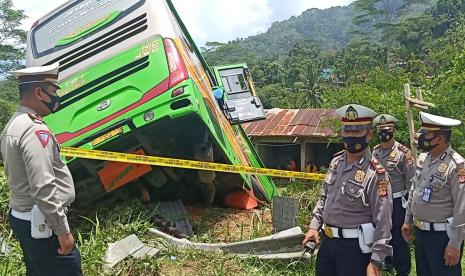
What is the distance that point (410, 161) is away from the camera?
5.23 metres

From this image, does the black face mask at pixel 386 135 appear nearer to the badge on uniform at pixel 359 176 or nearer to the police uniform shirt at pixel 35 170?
the badge on uniform at pixel 359 176

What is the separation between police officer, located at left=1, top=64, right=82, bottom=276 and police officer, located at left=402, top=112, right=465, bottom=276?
276cm

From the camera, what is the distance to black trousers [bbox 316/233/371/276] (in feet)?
11.1

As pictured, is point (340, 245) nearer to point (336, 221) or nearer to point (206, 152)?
point (336, 221)

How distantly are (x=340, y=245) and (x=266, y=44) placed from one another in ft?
608

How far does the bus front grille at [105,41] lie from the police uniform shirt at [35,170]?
3199 mm

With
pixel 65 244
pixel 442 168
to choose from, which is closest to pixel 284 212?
pixel 442 168

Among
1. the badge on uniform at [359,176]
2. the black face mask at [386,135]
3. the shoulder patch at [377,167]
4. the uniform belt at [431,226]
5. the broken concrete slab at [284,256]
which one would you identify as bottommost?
the broken concrete slab at [284,256]

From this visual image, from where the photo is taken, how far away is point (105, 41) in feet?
20.2

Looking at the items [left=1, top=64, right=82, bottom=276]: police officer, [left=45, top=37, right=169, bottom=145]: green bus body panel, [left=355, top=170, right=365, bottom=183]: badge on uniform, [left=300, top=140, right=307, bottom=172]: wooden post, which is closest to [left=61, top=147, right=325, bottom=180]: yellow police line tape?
[left=45, top=37, right=169, bottom=145]: green bus body panel

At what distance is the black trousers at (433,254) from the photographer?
3941 millimetres

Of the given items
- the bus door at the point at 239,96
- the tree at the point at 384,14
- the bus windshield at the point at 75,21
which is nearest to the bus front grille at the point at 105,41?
the bus windshield at the point at 75,21

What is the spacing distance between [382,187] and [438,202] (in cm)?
97

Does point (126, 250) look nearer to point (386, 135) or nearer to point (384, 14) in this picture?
point (386, 135)
